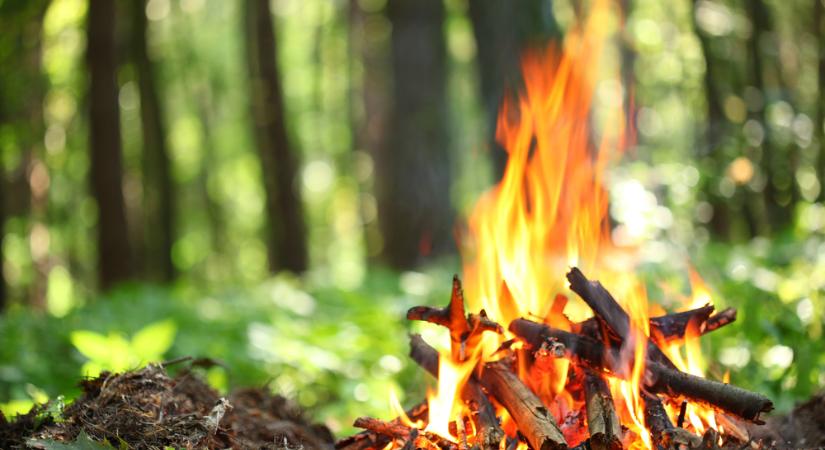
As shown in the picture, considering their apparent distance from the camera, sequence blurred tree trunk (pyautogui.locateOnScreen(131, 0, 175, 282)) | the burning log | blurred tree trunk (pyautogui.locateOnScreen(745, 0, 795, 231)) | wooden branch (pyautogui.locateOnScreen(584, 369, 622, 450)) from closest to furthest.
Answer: wooden branch (pyautogui.locateOnScreen(584, 369, 622, 450)) → the burning log → blurred tree trunk (pyautogui.locateOnScreen(745, 0, 795, 231)) → blurred tree trunk (pyautogui.locateOnScreen(131, 0, 175, 282))

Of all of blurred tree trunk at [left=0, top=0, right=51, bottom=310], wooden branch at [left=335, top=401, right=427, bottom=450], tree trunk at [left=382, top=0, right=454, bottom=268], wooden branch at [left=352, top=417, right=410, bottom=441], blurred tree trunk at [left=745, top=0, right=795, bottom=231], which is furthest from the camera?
tree trunk at [left=382, top=0, right=454, bottom=268]

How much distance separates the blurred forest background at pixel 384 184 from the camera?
545 centimetres

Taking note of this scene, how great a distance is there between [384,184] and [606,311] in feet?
36.1

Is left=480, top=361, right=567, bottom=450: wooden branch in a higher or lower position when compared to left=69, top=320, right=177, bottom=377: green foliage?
lower

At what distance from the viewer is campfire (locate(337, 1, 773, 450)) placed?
114 inches

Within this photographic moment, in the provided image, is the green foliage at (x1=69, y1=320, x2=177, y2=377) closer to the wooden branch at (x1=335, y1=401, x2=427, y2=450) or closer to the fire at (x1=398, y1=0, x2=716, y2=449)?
the wooden branch at (x1=335, y1=401, x2=427, y2=450)

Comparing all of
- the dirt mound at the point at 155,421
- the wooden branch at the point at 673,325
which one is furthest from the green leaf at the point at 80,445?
the wooden branch at the point at 673,325

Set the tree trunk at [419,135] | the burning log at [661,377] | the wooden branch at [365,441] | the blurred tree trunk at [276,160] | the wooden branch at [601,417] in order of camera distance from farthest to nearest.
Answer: the blurred tree trunk at [276,160] → the tree trunk at [419,135] → the wooden branch at [365,441] → the burning log at [661,377] → the wooden branch at [601,417]

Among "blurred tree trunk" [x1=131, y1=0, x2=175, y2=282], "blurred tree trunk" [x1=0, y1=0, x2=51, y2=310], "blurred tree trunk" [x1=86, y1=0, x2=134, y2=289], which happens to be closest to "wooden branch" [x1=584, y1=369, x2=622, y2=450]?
"blurred tree trunk" [x1=0, y1=0, x2=51, y2=310]

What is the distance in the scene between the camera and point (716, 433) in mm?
2742

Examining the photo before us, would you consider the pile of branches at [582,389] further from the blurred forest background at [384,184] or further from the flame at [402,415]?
the blurred forest background at [384,184]

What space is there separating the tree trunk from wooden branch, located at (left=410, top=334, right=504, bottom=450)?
7458 mm

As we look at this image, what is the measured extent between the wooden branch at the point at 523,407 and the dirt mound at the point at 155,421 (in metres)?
0.76

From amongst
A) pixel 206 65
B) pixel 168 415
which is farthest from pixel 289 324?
pixel 206 65
